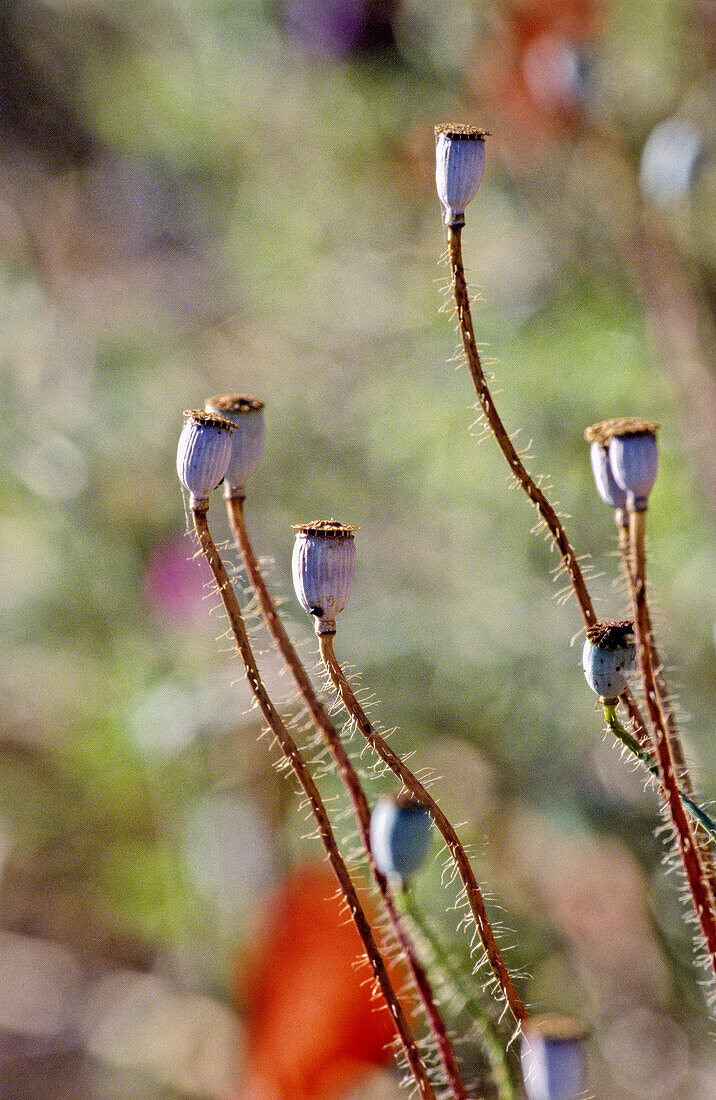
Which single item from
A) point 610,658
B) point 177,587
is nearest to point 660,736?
point 610,658

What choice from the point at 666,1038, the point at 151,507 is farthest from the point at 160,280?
the point at 666,1038

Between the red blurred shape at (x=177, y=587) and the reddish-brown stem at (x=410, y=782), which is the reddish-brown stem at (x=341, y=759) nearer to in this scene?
the reddish-brown stem at (x=410, y=782)

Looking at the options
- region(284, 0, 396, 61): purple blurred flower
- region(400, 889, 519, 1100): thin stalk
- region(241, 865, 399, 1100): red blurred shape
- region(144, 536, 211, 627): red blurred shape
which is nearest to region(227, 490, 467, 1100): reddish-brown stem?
region(400, 889, 519, 1100): thin stalk

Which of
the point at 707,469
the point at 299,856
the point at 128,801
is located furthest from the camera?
the point at 128,801

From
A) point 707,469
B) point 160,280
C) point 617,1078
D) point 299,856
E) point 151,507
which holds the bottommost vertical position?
point 617,1078

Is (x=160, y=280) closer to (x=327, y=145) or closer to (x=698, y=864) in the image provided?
(x=327, y=145)

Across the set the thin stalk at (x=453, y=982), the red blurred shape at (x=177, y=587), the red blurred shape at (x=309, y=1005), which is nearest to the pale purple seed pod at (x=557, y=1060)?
the thin stalk at (x=453, y=982)

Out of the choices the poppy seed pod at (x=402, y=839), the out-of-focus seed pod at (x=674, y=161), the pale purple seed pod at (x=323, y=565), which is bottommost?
the poppy seed pod at (x=402, y=839)

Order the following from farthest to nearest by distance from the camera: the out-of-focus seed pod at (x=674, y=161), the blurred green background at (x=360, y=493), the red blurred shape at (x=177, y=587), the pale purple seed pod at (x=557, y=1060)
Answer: the red blurred shape at (x=177, y=587), the blurred green background at (x=360, y=493), the out-of-focus seed pod at (x=674, y=161), the pale purple seed pod at (x=557, y=1060)
